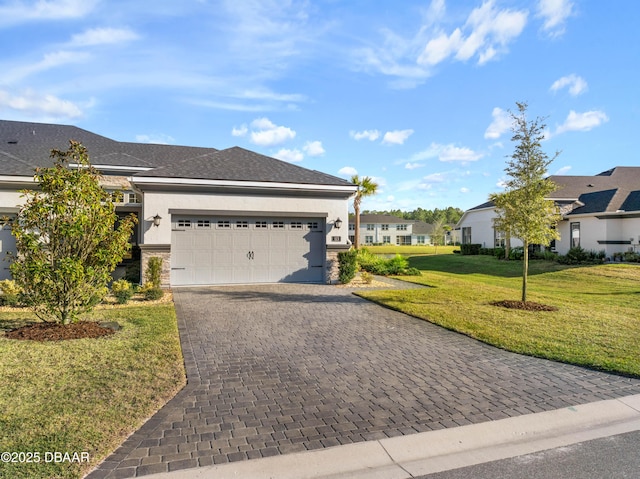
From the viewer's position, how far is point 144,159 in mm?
20844

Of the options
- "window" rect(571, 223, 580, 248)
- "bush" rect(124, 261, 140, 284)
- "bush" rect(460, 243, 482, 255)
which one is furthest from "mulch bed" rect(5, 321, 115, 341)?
"bush" rect(460, 243, 482, 255)

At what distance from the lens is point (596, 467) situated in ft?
11.6

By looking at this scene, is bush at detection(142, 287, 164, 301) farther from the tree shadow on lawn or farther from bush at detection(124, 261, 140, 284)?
the tree shadow on lawn

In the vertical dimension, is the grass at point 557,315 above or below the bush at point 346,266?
below

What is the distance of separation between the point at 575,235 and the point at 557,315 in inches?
754

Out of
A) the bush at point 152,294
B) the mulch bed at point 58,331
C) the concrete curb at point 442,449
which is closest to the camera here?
the concrete curb at point 442,449

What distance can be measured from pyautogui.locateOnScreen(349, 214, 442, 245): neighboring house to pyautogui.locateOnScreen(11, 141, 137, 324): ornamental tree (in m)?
65.1

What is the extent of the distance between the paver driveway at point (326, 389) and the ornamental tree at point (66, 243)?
2100mm

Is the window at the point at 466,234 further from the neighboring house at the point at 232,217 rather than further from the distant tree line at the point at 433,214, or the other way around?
the distant tree line at the point at 433,214

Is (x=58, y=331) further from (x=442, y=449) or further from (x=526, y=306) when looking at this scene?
(x=526, y=306)

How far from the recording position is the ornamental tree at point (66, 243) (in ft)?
24.6

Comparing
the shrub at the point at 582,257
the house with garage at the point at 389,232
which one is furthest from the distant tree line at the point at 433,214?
the shrub at the point at 582,257

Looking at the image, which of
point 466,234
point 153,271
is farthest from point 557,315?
point 466,234

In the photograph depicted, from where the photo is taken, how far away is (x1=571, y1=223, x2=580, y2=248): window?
25.6 meters
